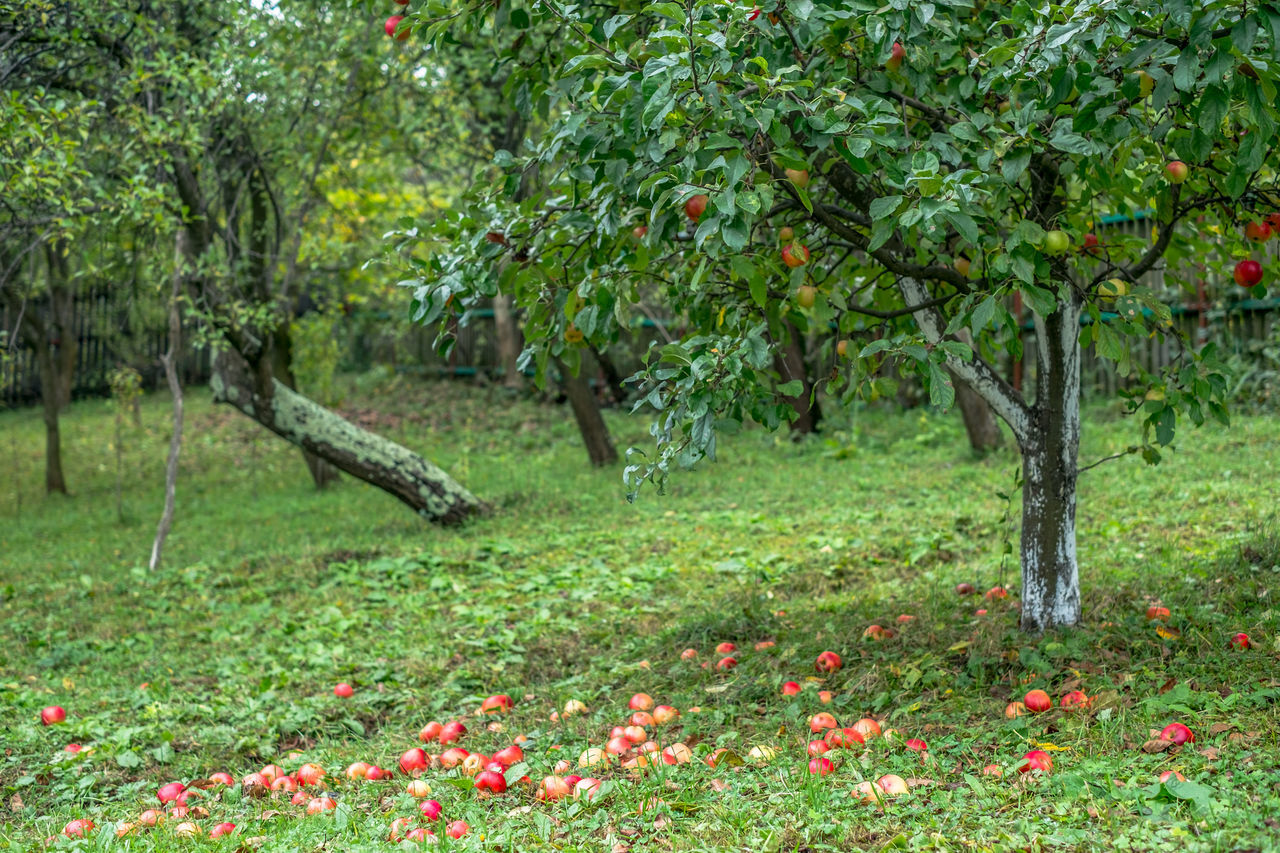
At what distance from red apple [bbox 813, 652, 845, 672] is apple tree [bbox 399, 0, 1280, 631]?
771mm

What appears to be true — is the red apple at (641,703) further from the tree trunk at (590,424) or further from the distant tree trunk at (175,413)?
the tree trunk at (590,424)

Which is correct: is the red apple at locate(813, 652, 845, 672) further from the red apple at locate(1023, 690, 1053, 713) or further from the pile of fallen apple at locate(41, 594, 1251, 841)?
the red apple at locate(1023, 690, 1053, 713)

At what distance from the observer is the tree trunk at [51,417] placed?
1161 centimetres

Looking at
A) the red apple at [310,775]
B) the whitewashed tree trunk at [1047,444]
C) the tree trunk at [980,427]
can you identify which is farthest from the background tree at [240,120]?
the whitewashed tree trunk at [1047,444]

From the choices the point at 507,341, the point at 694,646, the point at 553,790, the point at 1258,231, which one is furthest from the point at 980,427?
the point at 507,341

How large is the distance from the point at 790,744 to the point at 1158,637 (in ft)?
A: 4.95

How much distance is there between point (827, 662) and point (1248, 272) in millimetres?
2064

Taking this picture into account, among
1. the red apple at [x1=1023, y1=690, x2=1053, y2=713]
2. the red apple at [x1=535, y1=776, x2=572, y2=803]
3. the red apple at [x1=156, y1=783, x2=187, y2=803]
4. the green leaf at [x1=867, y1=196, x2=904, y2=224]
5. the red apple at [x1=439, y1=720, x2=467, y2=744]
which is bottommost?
the red apple at [x1=156, y1=783, x2=187, y2=803]

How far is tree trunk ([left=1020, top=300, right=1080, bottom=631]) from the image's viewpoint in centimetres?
378

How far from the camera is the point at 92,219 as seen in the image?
243 inches

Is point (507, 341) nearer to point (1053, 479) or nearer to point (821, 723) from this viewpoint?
point (1053, 479)

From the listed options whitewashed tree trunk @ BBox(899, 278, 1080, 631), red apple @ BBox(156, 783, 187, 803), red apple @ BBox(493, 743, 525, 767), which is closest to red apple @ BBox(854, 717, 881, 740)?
whitewashed tree trunk @ BBox(899, 278, 1080, 631)

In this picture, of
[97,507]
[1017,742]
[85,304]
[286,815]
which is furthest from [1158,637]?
[85,304]

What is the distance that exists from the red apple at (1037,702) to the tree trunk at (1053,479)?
0.66 meters
